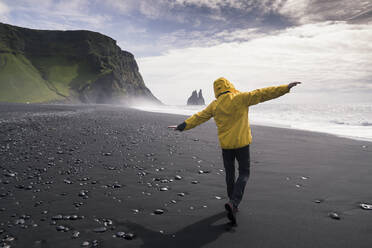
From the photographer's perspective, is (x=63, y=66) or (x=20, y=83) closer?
(x=20, y=83)

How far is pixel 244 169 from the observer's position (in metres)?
4.90

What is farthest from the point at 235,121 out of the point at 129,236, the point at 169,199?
the point at 129,236

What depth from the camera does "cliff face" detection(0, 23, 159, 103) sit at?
385 feet

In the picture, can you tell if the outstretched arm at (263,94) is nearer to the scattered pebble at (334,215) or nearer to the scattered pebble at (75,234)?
the scattered pebble at (334,215)

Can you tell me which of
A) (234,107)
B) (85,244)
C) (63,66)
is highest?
(63,66)

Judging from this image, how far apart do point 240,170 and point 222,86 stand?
201cm

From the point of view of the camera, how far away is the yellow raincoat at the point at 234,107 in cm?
471

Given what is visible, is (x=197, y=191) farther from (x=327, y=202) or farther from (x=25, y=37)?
(x=25, y=37)

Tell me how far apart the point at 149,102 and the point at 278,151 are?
593ft

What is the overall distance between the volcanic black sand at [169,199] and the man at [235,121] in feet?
2.75

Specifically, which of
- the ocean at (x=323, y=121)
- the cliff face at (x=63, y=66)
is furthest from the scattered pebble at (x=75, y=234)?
the cliff face at (x=63, y=66)

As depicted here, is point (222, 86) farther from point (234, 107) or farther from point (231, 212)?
point (231, 212)

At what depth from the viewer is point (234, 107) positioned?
476 centimetres

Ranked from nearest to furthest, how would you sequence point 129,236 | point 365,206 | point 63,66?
point 129,236 < point 365,206 < point 63,66
